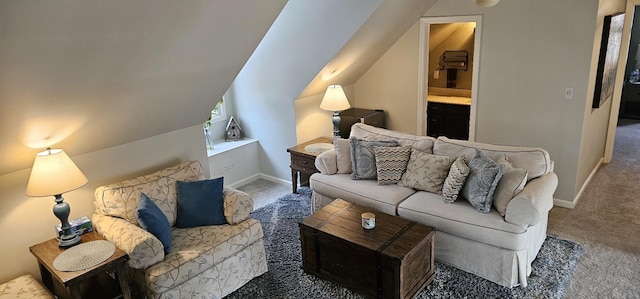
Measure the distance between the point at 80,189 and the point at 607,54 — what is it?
4802 mm

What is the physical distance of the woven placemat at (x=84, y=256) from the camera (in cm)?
253

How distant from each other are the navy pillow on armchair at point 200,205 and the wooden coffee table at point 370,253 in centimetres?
64

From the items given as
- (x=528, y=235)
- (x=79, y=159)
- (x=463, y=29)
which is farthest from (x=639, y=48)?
(x=79, y=159)

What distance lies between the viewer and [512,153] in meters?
3.39

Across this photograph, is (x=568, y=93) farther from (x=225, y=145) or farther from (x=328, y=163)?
(x=225, y=145)

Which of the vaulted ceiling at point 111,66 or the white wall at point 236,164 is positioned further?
the white wall at point 236,164

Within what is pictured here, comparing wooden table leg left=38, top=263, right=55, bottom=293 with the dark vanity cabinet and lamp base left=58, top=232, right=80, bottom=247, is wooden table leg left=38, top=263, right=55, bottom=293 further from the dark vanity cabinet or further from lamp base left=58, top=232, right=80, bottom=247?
the dark vanity cabinet

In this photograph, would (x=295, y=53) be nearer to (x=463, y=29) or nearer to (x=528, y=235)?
(x=528, y=235)

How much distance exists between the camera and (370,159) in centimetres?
382

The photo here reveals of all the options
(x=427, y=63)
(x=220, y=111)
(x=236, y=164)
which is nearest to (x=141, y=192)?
(x=236, y=164)

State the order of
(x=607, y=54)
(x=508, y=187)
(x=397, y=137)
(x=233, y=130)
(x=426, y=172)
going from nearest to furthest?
(x=508, y=187) → (x=426, y=172) → (x=397, y=137) → (x=607, y=54) → (x=233, y=130)

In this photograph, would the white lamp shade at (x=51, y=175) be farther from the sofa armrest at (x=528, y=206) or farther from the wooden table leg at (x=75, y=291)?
the sofa armrest at (x=528, y=206)

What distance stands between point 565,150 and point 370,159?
1.97 meters

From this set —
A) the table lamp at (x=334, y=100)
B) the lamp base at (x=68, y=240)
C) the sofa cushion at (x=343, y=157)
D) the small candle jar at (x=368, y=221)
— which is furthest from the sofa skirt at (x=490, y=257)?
the lamp base at (x=68, y=240)
